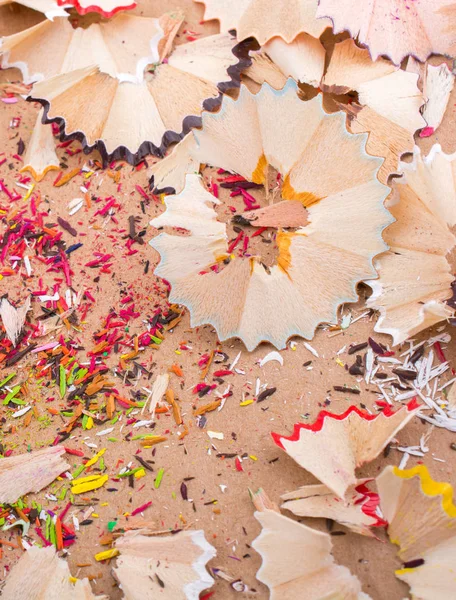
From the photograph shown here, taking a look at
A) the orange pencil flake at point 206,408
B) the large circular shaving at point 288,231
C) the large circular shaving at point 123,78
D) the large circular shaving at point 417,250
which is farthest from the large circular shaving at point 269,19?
the orange pencil flake at point 206,408

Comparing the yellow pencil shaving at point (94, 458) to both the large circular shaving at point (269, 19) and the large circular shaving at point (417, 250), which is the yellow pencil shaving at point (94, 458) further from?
the large circular shaving at point (269, 19)

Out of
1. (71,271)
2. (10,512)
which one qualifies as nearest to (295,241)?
(71,271)

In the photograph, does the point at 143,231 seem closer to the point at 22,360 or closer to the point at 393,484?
the point at 22,360

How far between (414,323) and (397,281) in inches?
3.5

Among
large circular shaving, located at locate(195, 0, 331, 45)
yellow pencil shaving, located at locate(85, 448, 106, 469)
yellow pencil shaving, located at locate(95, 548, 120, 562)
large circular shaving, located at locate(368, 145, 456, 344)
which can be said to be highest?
large circular shaving, located at locate(195, 0, 331, 45)

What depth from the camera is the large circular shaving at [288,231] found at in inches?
51.0

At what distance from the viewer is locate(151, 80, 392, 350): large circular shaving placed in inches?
51.0

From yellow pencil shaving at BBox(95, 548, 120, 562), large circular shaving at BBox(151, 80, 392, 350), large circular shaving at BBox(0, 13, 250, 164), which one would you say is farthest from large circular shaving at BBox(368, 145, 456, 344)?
yellow pencil shaving at BBox(95, 548, 120, 562)

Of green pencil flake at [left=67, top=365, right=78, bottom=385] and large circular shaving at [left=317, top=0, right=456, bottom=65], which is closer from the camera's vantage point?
green pencil flake at [left=67, top=365, right=78, bottom=385]

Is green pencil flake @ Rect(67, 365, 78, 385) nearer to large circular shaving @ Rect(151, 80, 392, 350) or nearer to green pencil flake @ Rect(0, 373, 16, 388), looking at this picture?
green pencil flake @ Rect(0, 373, 16, 388)

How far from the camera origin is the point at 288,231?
54.1 inches

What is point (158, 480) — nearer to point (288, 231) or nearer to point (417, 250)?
point (288, 231)

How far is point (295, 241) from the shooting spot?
4.36 ft

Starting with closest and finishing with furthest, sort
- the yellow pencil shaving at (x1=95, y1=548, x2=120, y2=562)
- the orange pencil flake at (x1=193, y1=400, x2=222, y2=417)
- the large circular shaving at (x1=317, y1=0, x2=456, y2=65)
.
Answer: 1. the yellow pencil shaving at (x1=95, y1=548, x2=120, y2=562)
2. the orange pencil flake at (x1=193, y1=400, x2=222, y2=417)
3. the large circular shaving at (x1=317, y1=0, x2=456, y2=65)
